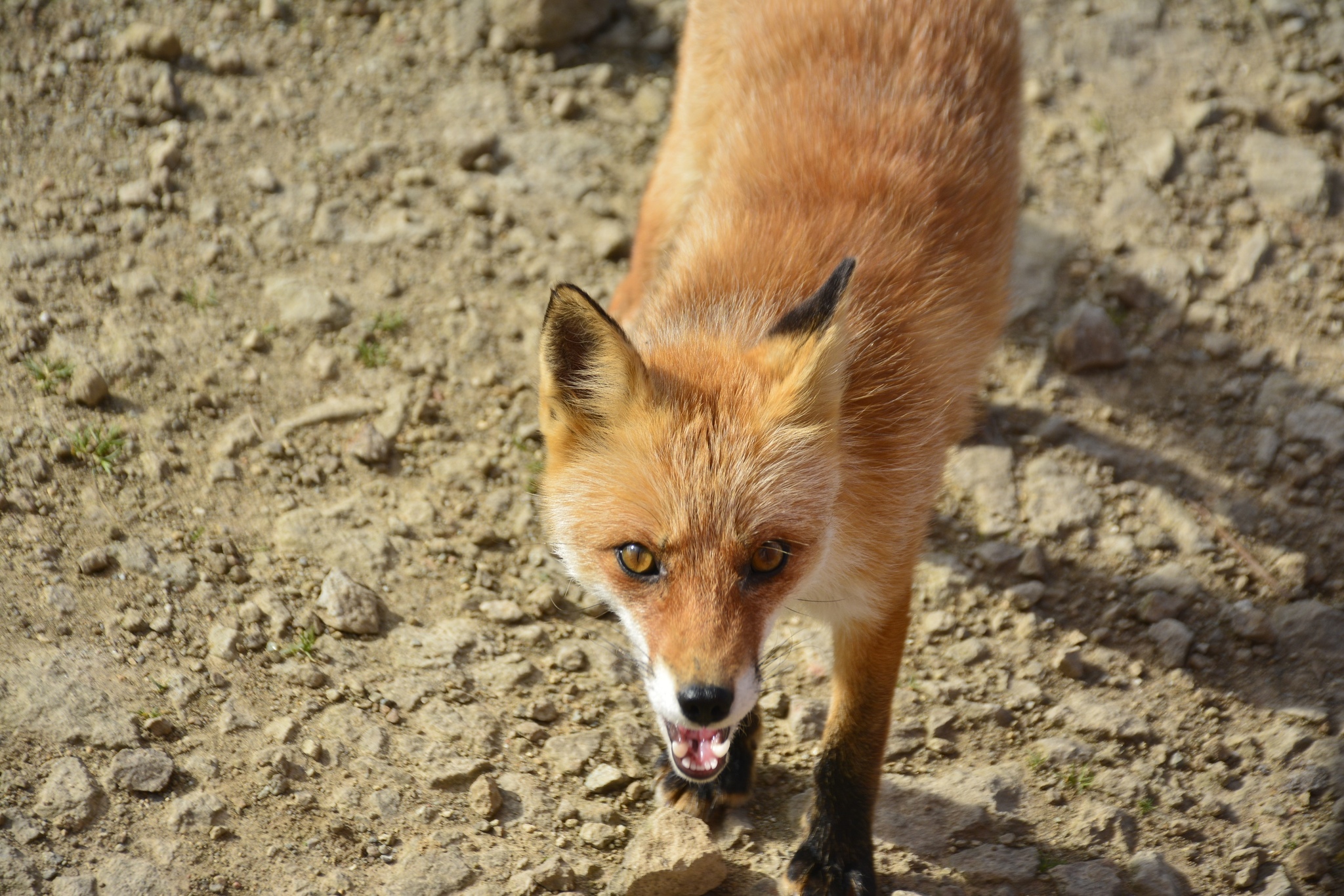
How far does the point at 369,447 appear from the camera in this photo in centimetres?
444

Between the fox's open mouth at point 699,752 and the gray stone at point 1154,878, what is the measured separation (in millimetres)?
1565

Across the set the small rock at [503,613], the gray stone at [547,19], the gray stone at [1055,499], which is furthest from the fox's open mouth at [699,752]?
the gray stone at [547,19]

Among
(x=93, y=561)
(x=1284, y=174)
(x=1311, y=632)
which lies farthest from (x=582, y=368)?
(x=1284, y=174)

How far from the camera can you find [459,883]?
10.5 feet

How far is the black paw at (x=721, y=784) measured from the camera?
3.60 meters

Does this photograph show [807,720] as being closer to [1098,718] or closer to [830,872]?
[830,872]

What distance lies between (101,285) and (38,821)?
2.42m

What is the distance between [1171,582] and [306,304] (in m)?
4.11

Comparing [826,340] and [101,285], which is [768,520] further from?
[101,285]

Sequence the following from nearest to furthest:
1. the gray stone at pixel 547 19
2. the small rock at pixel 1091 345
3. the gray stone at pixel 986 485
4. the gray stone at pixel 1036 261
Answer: the gray stone at pixel 986 485 < the small rock at pixel 1091 345 < the gray stone at pixel 1036 261 < the gray stone at pixel 547 19

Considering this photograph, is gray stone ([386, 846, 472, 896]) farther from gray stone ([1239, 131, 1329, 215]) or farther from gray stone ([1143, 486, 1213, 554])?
gray stone ([1239, 131, 1329, 215])

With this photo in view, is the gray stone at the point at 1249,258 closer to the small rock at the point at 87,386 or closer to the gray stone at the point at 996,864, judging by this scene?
the gray stone at the point at 996,864

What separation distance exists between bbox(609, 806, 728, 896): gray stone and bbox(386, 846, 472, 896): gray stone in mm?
484

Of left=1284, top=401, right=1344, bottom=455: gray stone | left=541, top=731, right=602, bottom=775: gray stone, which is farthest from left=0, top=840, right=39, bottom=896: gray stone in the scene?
left=1284, top=401, right=1344, bottom=455: gray stone
